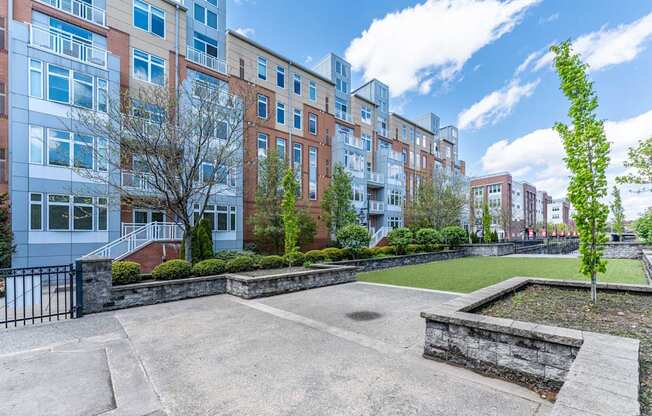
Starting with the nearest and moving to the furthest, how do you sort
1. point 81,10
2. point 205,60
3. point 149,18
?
point 81,10
point 149,18
point 205,60

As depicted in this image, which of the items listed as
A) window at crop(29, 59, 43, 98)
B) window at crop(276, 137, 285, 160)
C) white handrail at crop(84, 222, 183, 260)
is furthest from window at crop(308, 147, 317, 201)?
window at crop(29, 59, 43, 98)

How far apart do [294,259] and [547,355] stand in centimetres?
979

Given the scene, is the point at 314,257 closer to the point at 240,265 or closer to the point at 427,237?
the point at 240,265

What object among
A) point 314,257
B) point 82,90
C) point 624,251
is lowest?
point 624,251

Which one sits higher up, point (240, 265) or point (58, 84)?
point (58, 84)

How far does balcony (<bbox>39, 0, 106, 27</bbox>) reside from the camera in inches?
574

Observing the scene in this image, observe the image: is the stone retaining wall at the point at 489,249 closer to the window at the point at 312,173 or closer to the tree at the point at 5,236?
the window at the point at 312,173

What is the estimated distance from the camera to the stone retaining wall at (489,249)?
2306 cm

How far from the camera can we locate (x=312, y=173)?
2536cm

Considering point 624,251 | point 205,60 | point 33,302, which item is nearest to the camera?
point 33,302

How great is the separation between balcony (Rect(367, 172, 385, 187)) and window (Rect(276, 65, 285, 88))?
39.8 ft

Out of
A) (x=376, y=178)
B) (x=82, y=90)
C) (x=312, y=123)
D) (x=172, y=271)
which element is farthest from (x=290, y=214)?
(x=376, y=178)

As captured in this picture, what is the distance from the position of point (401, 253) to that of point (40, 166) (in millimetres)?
19553

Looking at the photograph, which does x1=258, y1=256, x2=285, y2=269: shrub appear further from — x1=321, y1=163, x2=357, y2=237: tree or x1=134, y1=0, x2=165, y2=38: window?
x1=134, y1=0, x2=165, y2=38: window
